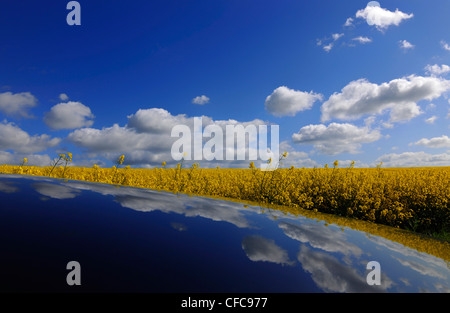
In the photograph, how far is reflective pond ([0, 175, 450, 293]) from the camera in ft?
3.27

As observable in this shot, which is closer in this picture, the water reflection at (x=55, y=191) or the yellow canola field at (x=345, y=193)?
the water reflection at (x=55, y=191)

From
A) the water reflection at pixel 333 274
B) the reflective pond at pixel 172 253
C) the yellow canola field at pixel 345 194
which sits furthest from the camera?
the yellow canola field at pixel 345 194

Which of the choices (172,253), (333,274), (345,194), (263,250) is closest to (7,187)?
(172,253)

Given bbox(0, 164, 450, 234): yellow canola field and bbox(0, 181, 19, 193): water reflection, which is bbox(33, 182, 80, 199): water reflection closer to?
bbox(0, 181, 19, 193): water reflection

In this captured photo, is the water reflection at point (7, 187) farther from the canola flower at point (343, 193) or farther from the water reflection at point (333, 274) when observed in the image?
the canola flower at point (343, 193)

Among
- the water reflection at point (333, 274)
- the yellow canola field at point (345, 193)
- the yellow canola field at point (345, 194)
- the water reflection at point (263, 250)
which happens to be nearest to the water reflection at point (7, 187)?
the water reflection at point (263, 250)

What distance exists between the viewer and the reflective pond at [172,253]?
3.27 feet

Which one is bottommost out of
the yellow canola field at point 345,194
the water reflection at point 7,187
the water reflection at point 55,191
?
the yellow canola field at point 345,194

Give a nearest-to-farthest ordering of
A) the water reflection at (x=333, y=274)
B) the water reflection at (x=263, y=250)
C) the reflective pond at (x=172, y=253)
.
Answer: the reflective pond at (x=172, y=253), the water reflection at (x=333, y=274), the water reflection at (x=263, y=250)

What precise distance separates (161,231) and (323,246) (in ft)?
3.42

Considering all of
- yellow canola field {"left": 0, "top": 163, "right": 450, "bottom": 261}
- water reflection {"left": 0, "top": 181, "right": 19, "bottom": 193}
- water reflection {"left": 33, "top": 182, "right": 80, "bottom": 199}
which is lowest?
yellow canola field {"left": 0, "top": 163, "right": 450, "bottom": 261}

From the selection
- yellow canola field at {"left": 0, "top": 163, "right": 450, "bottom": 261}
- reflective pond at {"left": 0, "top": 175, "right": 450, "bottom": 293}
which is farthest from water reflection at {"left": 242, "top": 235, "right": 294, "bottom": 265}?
yellow canola field at {"left": 0, "top": 163, "right": 450, "bottom": 261}

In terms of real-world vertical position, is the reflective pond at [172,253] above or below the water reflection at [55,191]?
below
